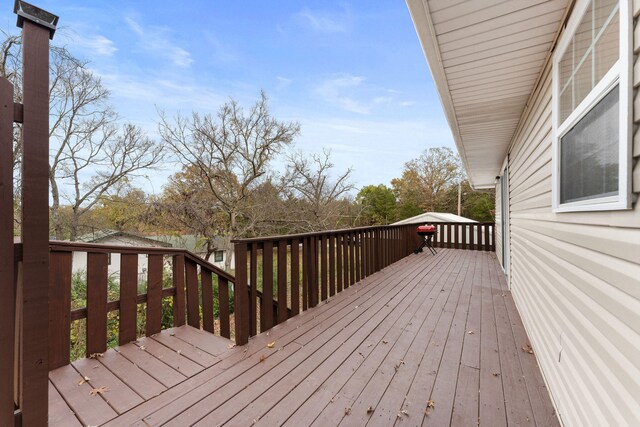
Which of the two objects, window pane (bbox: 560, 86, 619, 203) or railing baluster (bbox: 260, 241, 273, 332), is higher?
window pane (bbox: 560, 86, 619, 203)

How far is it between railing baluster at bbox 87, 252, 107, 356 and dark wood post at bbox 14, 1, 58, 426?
1009 mm

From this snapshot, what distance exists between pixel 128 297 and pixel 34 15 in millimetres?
1961

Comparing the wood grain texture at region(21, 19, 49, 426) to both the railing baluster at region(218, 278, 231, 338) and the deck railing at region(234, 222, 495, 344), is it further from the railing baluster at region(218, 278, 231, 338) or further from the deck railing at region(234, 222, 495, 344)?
the railing baluster at region(218, 278, 231, 338)

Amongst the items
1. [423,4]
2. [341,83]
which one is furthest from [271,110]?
[423,4]

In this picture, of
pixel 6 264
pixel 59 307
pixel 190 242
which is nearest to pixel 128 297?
pixel 59 307

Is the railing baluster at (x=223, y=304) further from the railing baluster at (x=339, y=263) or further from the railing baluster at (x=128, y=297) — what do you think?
the railing baluster at (x=339, y=263)

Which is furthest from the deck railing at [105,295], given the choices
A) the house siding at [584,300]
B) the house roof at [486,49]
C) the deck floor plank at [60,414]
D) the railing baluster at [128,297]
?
the house roof at [486,49]

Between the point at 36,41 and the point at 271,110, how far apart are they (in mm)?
12925

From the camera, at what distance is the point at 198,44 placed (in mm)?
11930

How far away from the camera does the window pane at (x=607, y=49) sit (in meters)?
1.12

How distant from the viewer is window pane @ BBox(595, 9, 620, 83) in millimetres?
1118

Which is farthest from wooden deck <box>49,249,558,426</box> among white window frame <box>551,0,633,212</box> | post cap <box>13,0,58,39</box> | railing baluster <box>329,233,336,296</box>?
post cap <box>13,0,58,39</box>

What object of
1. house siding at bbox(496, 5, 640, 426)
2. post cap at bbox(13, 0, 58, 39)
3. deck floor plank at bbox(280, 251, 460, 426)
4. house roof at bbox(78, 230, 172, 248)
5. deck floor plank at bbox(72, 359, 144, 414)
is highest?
post cap at bbox(13, 0, 58, 39)

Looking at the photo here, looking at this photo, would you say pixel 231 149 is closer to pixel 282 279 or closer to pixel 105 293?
pixel 282 279
